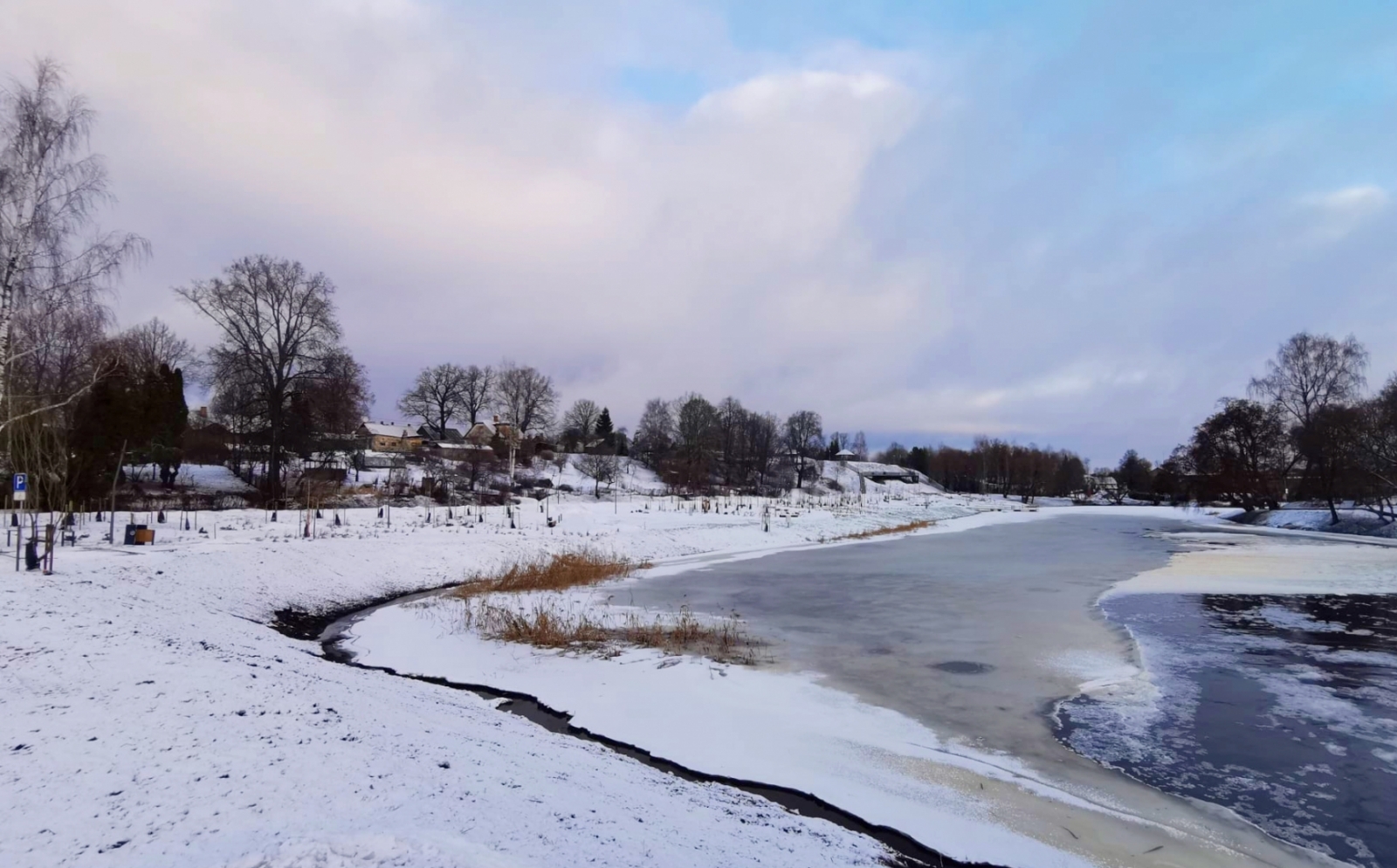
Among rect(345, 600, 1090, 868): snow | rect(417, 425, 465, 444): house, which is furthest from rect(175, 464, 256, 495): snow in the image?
rect(345, 600, 1090, 868): snow

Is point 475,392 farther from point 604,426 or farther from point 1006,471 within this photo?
point 1006,471

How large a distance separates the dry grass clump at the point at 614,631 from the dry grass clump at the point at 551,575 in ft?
9.48

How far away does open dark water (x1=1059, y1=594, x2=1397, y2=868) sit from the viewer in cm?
569

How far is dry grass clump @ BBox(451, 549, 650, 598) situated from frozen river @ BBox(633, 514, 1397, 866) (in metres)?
1.85

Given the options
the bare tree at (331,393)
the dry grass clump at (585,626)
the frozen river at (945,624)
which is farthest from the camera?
the bare tree at (331,393)

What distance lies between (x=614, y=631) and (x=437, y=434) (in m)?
81.0

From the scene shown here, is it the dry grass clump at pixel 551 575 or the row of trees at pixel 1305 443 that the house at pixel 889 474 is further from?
the dry grass clump at pixel 551 575

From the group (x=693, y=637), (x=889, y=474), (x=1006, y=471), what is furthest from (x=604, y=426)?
(x=693, y=637)

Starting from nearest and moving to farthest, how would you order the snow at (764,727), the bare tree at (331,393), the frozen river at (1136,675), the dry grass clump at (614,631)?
the snow at (764,727) → the frozen river at (1136,675) → the dry grass clump at (614,631) → the bare tree at (331,393)

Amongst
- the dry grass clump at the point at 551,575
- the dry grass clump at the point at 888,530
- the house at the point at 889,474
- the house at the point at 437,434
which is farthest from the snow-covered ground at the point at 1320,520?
the house at the point at 437,434

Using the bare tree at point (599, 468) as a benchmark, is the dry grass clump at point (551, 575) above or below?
below

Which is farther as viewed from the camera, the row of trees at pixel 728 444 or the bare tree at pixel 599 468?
the row of trees at pixel 728 444

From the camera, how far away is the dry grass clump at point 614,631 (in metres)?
11.0

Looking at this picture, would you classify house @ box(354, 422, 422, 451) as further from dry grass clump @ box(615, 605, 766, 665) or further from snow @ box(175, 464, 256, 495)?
dry grass clump @ box(615, 605, 766, 665)
